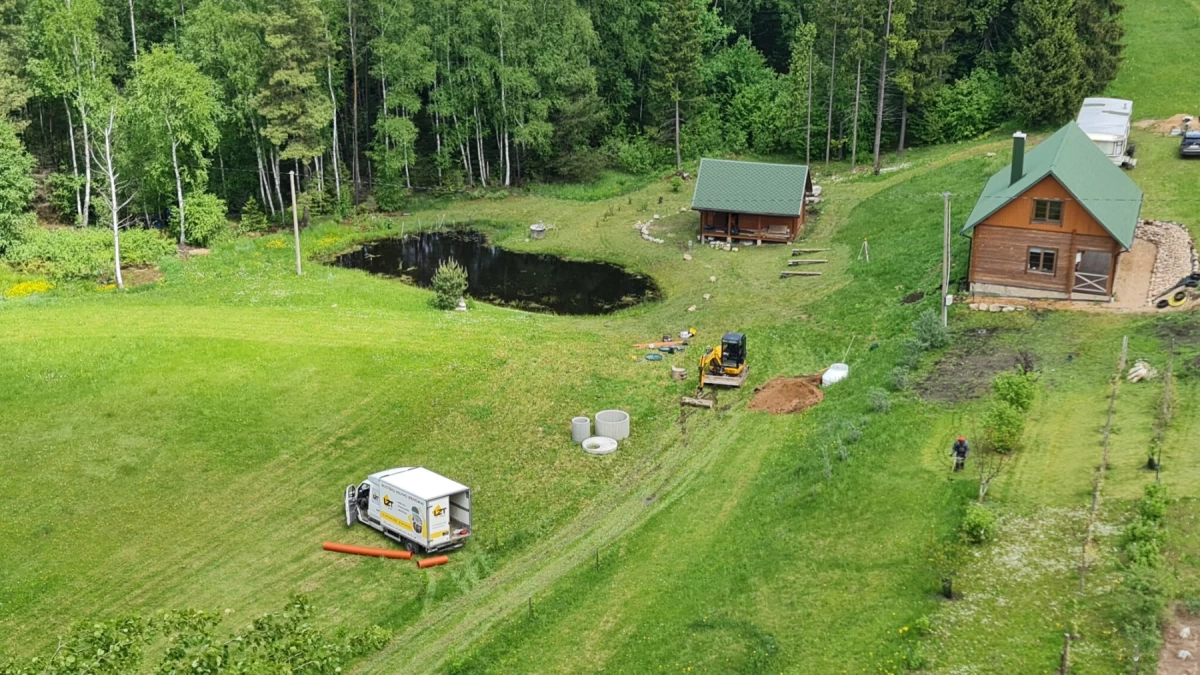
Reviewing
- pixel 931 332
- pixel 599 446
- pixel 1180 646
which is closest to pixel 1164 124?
pixel 931 332

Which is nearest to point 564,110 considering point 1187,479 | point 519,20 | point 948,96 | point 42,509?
point 519,20

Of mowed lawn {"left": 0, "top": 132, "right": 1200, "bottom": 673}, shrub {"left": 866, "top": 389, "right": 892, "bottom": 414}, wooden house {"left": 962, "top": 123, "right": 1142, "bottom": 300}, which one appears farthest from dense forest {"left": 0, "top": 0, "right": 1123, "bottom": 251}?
shrub {"left": 866, "top": 389, "right": 892, "bottom": 414}

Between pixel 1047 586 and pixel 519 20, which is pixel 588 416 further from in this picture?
pixel 519 20

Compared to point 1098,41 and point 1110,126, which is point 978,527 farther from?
point 1098,41

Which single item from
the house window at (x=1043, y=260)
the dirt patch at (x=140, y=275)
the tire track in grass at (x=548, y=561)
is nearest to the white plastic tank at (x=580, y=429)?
the tire track in grass at (x=548, y=561)

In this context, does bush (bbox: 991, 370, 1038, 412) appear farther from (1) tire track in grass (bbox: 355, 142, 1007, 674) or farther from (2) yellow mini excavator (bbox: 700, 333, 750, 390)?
(2) yellow mini excavator (bbox: 700, 333, 750, 390)

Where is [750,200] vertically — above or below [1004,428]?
above
